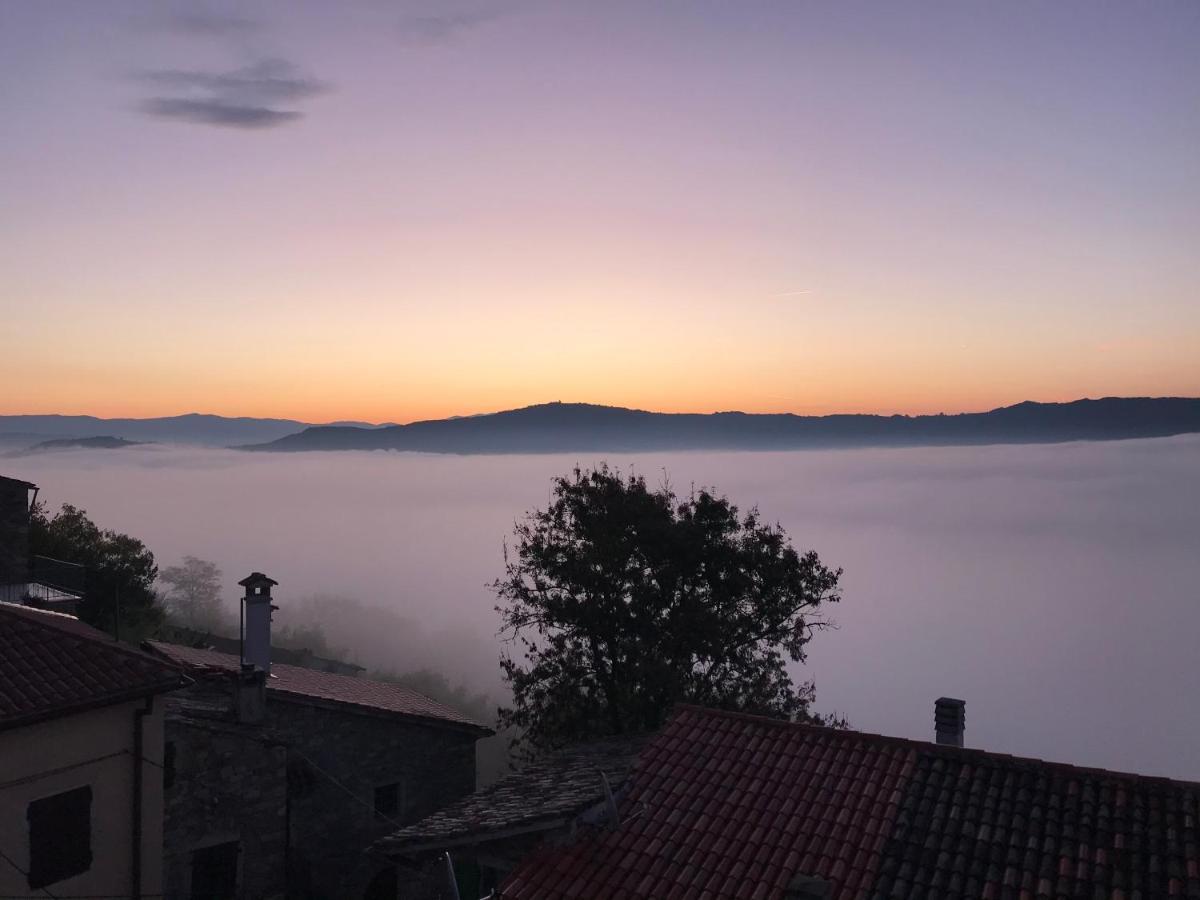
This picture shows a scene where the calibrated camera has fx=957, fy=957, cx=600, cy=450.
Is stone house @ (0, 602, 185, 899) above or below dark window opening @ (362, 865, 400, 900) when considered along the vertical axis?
above

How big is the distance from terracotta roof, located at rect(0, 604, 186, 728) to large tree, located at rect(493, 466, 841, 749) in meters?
15.6

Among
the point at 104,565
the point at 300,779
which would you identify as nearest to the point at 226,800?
the point at 300,779

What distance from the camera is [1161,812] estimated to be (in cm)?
1150

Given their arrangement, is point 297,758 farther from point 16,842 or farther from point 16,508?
point 16,508

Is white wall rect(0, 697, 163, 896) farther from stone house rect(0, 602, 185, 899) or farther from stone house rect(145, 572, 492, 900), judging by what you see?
stone house rect(145, 572, 492, 900)

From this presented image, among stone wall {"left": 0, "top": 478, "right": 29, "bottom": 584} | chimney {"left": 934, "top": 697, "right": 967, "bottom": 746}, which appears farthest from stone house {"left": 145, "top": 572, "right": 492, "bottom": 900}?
stone wall {"left": 0, "top": 478, "right": 29, "bottom": 584}

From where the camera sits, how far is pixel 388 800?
2000 cm

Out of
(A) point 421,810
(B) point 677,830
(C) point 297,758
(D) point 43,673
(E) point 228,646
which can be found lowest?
(E) point 228,646

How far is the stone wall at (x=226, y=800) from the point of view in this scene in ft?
50.2

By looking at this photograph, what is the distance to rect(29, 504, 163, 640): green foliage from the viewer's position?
44906 millimetres

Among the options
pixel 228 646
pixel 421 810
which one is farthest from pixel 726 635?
pixel 228 646

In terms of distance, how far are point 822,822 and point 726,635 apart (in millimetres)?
14887

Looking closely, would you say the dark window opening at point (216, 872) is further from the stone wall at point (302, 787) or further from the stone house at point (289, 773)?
the stone wall at point (302, 787)

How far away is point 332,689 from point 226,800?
16.4 ft
